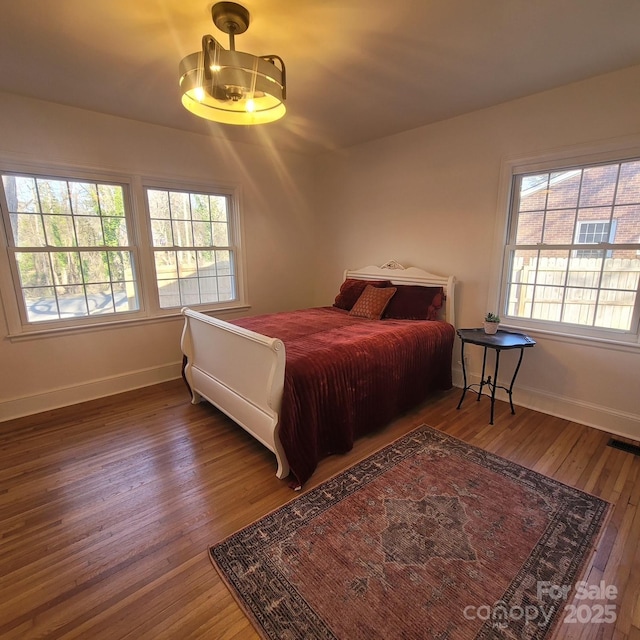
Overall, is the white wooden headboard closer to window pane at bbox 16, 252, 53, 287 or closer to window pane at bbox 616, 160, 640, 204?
window pane at bbox 616, 160, 640, 204

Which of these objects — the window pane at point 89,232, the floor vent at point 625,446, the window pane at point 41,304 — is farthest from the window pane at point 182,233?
the floor vent at point 625,446

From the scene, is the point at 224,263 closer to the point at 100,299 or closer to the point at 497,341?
the point at 100,299

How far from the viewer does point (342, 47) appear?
6.90ft

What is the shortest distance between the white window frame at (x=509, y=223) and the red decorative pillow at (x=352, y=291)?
113 centimetres

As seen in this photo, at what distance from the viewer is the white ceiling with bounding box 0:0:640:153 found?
1.78 metres

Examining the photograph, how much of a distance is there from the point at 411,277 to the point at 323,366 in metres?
1.93

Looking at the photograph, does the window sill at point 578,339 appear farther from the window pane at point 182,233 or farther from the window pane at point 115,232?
the window pane at point 115,232

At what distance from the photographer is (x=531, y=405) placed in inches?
121

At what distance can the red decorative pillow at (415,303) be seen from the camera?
11.1 feet

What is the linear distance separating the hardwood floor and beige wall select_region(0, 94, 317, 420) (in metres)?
0.32

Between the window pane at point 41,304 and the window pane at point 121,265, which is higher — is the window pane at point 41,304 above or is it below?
below

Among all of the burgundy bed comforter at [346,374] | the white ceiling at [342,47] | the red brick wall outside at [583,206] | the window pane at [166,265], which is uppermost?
the white ceiling at [342,47]

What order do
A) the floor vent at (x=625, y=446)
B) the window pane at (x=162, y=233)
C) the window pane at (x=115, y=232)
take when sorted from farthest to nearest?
the window pane at (x=162, y=233) < the window pane at (x=115, y=232) < the floor vent at (x=625, y=446)

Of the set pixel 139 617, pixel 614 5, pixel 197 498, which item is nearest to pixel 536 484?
pixel 197 498
